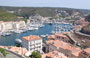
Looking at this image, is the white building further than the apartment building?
No

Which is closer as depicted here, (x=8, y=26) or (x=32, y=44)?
(x=32, y=44)

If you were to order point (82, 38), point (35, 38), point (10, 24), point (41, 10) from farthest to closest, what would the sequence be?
point (41, 10) < point (10, 24) < point (82, 38) < point (35, 38)

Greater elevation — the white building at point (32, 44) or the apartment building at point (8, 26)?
the white building at point (32, 44)

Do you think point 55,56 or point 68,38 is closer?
point 55,56

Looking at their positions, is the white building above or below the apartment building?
above

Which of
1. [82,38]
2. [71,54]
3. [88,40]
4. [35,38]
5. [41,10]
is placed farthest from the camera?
[41,10]

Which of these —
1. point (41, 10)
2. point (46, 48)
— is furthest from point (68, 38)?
point (41, 10)

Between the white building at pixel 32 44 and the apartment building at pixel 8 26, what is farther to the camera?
the apartment building at pixel 8 26

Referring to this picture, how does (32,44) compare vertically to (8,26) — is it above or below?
above

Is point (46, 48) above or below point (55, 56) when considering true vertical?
below

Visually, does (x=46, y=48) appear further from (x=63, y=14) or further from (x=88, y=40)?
(x=63, y=14)
